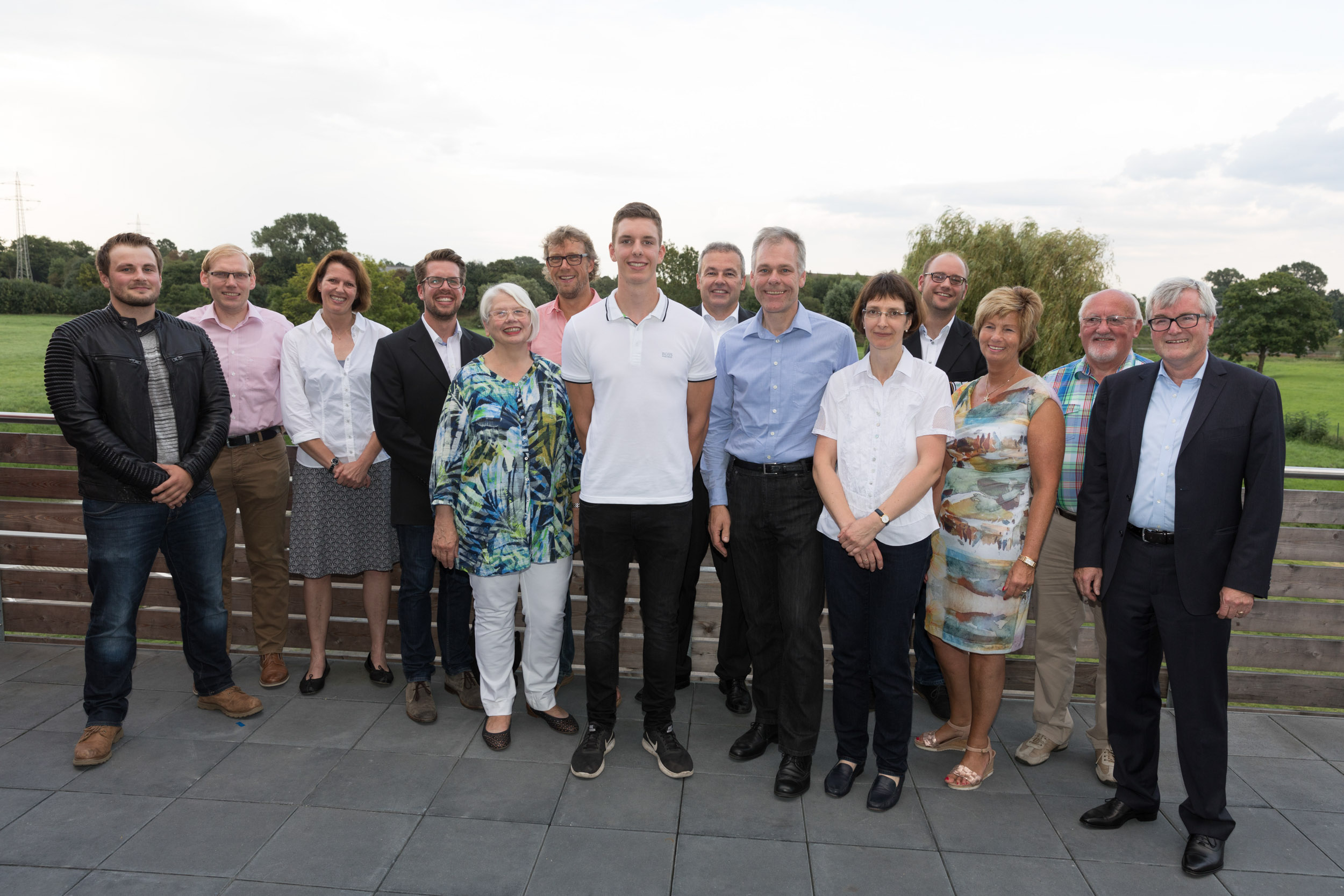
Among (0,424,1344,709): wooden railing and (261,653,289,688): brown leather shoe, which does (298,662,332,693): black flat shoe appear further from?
(0,424,1344,709): wooden railing

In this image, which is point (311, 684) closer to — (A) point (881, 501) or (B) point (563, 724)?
(B) point (563, 724)

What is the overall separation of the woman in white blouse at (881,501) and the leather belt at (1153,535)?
2.37 feet

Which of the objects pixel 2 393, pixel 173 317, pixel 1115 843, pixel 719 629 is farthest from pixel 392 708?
pixel 2 393

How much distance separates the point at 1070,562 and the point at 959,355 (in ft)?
3.76

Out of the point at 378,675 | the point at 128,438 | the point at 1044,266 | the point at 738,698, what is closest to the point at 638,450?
the point at 738,698

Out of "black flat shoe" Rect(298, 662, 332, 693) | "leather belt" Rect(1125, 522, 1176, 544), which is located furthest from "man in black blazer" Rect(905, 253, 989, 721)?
"black flat shoe" Rect(298, 662, 332, 693)

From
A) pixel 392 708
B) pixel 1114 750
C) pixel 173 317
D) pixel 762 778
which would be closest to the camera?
pixel 1114 750

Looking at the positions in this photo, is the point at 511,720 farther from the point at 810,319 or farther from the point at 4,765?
the point at 810,319

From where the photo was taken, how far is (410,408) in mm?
3758

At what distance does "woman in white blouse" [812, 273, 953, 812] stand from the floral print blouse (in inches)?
47.9

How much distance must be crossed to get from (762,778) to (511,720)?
1.30 m

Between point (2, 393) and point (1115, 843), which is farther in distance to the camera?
point (2, 393)

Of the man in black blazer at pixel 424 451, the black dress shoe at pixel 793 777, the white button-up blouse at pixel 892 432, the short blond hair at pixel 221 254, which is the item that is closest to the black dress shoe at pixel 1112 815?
the black dress shoe at pixel 793 777

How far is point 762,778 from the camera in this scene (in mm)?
3305
